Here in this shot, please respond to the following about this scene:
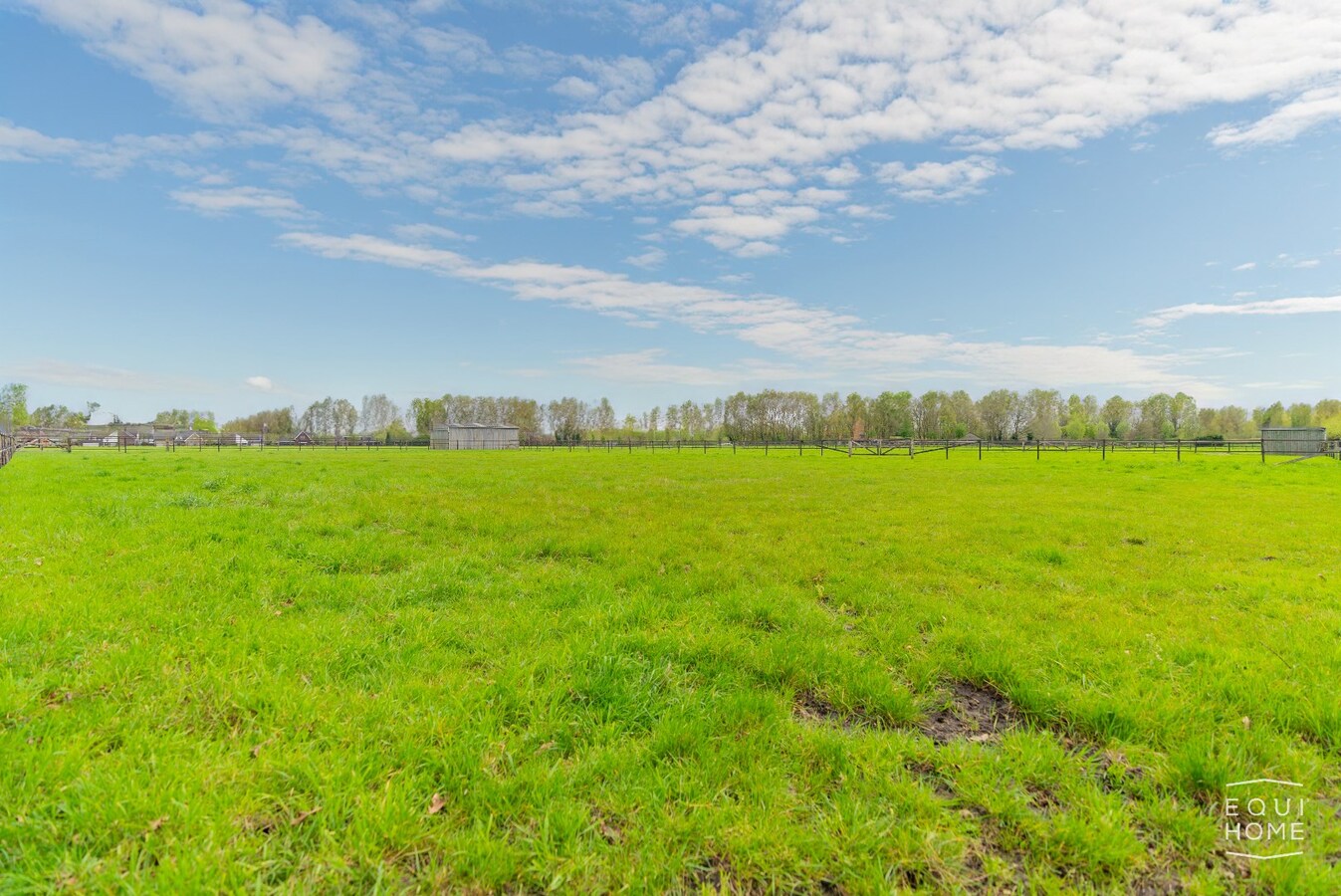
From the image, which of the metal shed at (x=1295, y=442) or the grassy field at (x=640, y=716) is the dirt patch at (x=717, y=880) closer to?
the grassy field at (x=640, y=716)

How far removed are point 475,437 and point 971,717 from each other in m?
85.7

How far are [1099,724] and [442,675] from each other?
4.97 metres

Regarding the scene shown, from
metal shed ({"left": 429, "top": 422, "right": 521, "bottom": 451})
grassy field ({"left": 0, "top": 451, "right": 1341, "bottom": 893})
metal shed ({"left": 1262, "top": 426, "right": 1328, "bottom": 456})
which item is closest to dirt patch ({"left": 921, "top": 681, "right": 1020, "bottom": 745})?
grassy field ({"left": 0, "top": 451, "right": 1341, "bottom": 893})

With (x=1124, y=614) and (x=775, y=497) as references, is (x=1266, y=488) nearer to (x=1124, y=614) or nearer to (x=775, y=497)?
(x=775, y=497)

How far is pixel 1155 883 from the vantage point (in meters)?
2.61

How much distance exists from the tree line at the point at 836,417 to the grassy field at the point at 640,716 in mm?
100728

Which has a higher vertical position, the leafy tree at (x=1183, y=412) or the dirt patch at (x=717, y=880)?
the leafy tree at (x=1183, y=412)

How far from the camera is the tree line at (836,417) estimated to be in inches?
4422

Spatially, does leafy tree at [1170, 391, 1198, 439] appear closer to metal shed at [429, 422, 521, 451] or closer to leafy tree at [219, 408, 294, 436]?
metal shed at [429, 422, 521, 451]

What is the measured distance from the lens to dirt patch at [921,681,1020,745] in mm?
3918

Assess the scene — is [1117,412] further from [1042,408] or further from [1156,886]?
[1156,886]

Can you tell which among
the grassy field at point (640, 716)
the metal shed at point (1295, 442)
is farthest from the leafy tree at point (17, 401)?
the metal shed at point (1295, 442)

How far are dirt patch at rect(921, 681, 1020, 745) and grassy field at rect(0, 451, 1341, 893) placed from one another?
0.10 feet

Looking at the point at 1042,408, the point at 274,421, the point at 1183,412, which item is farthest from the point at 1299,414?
the point at 274,421
